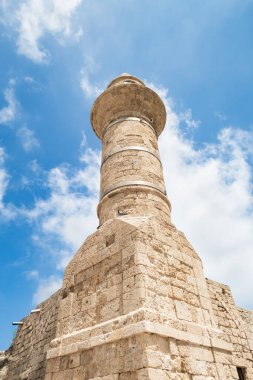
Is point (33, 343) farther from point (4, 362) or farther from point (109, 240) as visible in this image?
point (109, 240)

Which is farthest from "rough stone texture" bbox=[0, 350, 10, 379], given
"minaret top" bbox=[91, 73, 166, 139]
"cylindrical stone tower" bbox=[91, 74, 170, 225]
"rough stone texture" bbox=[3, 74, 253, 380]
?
"minaret top" bbox=[91, 73, 166, 139]

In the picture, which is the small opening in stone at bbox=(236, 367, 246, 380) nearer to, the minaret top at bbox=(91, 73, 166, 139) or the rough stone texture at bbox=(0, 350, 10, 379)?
the minaret top at bbox=(91, 73, 166, 139)

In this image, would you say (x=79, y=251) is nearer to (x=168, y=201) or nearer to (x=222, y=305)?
(x=168, y=201)

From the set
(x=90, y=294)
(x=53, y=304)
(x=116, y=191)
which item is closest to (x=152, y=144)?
(x=116, y=191)

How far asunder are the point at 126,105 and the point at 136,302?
4.60 meters

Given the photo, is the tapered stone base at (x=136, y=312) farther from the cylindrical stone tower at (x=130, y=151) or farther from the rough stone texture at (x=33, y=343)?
the rough stone texture at (x=33, y=343)

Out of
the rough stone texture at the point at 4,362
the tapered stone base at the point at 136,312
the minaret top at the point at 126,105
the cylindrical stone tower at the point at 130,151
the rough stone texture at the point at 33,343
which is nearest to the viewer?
the tapered stone base at the point at 136,312

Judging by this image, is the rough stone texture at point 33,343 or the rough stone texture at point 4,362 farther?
the rough stone texture at point 4,362

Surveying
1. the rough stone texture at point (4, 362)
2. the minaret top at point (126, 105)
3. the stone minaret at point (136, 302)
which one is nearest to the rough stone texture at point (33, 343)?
the rough stone texture at point (4, 362)

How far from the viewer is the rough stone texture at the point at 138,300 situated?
3.00 meters

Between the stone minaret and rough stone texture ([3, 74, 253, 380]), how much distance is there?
1cm

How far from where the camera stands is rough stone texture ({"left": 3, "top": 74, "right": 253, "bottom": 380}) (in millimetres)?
3004

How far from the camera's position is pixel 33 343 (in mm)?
7629

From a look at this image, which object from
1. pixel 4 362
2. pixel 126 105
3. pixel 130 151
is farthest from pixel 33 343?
pixel 126 105
